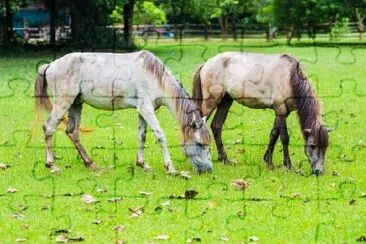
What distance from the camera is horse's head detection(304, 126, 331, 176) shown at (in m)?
11.0

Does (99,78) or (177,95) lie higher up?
(99,78)

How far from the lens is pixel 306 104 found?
445 inches

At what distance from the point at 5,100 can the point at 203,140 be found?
9206 millimetres

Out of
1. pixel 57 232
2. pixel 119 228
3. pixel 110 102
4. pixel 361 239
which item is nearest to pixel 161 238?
pixel 119 228

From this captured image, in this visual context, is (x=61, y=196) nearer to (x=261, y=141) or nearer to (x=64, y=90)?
(x=64, y=90)

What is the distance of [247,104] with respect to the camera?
40.1ft

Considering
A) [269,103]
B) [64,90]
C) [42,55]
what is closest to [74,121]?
[64,90]

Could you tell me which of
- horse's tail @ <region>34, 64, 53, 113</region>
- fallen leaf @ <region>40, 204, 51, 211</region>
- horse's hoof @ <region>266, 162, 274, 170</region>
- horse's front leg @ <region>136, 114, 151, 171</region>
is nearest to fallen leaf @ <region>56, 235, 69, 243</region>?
fallen leaf @ <region>40, 204, 51, 211</region>

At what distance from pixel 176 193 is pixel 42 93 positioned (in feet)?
10.1

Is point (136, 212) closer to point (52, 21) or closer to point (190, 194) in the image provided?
point (190, 194)

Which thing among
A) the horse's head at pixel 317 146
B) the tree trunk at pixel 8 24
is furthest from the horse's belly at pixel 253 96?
the tree trunk at pixel 8 24

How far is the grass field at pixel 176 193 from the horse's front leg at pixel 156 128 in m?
0.18

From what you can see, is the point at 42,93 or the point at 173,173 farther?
the point at 42,93

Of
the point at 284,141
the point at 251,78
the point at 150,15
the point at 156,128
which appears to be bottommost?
the point at 150,15
